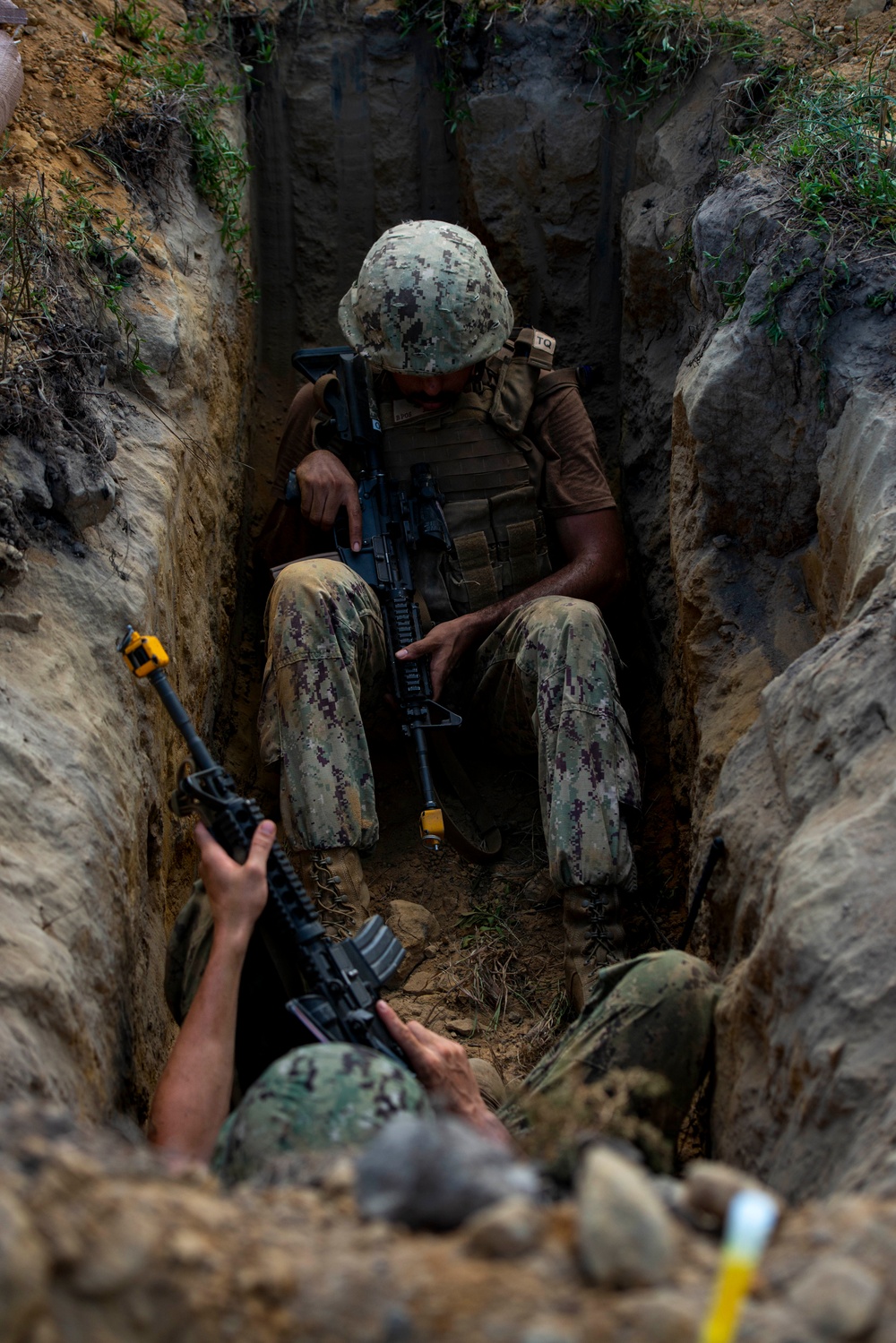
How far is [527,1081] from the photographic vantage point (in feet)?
8.91

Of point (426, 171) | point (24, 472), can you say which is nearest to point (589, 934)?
point (24, 472)

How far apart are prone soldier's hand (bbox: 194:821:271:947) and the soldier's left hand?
142 centimetres

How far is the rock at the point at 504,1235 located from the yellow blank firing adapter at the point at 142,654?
1664 millimetres

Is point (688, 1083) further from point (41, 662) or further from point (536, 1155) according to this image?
point (41, 662)

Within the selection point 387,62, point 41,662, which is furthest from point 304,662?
point 387,62

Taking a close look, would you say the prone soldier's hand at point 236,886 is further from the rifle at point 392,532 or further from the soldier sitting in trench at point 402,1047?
the rifle at point 392,532

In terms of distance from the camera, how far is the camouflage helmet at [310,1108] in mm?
1978

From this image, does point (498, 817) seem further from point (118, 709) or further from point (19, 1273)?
point (19, 1273)

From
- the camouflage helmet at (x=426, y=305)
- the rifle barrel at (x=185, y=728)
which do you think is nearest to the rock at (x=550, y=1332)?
the rifle barrel at (x=185, y=728)

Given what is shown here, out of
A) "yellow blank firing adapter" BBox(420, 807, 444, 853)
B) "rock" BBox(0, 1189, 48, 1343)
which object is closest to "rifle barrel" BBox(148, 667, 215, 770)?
"yellow blank firing adapter" BBox(420, 807, 444, 853)

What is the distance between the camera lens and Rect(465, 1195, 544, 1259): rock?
141cm

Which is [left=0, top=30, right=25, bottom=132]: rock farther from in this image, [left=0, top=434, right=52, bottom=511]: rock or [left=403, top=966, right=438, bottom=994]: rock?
[left=403, top=966, right=438, bottom=994]: rock

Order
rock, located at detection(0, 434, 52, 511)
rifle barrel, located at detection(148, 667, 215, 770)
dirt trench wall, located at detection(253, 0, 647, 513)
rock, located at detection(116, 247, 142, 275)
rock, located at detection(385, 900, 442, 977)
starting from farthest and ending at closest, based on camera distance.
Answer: dirt trench wall, located at detection(253, 0, 647, 513), rock, located at detection(116, 247, 142, 275), rock, located at detection(385, 900, 442, 977), rock, located at detection(0, 434, 52, 511), rifle barrel, located at detection(148, 667, 215, 770)

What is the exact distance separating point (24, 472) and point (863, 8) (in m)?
3.27
